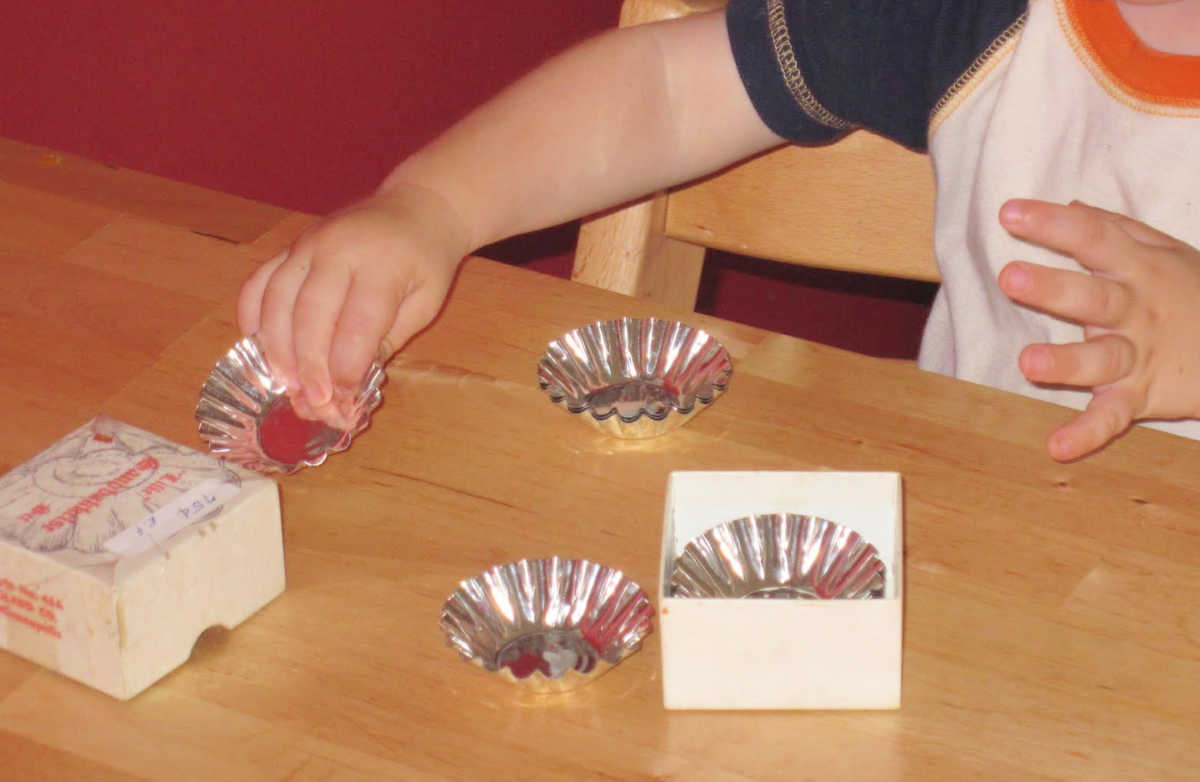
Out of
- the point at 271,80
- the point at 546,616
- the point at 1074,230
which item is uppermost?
the point at 1074,230

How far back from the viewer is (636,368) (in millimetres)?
736

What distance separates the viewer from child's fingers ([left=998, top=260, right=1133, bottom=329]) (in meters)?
0.66

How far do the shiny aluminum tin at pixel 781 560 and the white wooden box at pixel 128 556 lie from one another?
0.53ft

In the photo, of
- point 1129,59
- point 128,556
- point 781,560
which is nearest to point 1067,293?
point 781,560

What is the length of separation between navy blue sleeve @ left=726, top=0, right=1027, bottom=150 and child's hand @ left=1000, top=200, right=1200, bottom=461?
26cm

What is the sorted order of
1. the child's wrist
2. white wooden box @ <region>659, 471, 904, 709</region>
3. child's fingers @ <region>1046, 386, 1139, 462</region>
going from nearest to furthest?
white wooden box @ <region>659, 471, 904, 709</region> → child's fingers @ <region>1046, 386, 1139, 462</region> → the child's wrist

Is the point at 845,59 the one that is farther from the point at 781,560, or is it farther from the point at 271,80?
the point at 271,80

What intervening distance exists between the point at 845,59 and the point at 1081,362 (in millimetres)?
357

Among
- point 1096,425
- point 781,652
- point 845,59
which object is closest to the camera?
point 781,652

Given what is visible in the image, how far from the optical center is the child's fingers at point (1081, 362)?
2.13ft

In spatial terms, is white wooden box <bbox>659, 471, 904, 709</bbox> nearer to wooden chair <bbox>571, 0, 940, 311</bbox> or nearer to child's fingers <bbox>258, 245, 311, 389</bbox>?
child's fingers <bbox>258, 245, 311, 389</bbox>

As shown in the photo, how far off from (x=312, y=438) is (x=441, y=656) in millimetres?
153

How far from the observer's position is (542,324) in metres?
0.76

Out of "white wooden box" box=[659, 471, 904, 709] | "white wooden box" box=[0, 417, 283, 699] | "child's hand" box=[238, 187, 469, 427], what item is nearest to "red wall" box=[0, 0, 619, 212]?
"child's hand" box=[238, 187, 469, 427]
